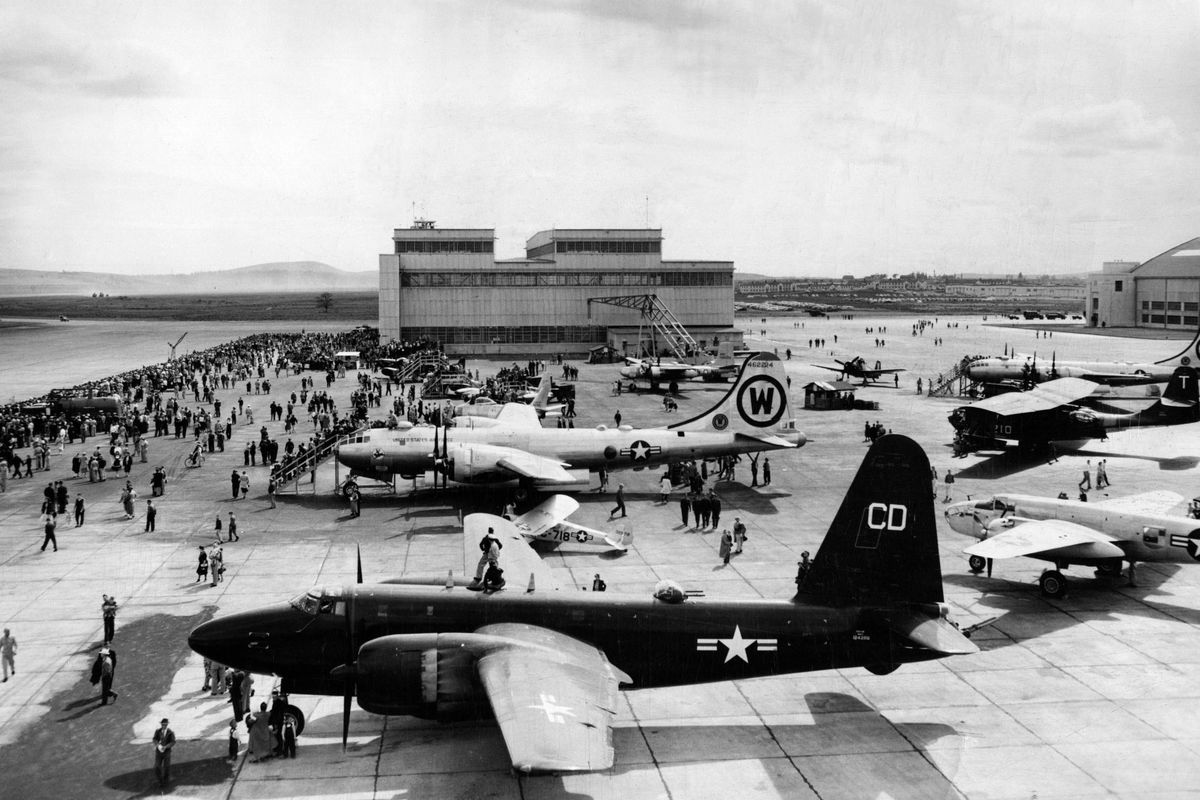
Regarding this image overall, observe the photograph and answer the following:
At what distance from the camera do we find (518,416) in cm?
4941

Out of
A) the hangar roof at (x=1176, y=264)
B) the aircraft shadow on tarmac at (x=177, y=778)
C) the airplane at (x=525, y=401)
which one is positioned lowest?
the aircraft shadow on tarmac at (x=177, y=778)

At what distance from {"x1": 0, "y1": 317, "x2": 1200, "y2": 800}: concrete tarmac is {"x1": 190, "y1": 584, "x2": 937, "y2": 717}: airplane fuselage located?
148cm

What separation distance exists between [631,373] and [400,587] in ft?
227

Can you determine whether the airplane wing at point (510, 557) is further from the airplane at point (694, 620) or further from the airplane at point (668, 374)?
the airplane at point (668, 374)

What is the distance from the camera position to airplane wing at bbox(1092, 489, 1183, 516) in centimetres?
2978

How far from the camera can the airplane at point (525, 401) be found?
5316 centimetres

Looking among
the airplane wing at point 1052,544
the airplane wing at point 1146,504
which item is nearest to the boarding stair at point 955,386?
the airplane wing at point 1146,504

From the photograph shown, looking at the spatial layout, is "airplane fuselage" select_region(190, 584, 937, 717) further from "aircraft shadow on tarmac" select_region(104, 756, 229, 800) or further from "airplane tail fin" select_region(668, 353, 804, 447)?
"airplane tail fin" select_region(668, 353, 804, 447)

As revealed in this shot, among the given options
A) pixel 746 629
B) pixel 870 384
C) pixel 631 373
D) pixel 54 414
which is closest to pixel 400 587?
pixel 746 629

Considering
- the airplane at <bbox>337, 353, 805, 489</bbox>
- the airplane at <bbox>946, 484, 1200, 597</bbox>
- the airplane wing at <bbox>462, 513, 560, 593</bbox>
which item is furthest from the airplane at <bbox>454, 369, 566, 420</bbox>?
the airplane at <bbox>946, 484, 1200, 597</bbox>

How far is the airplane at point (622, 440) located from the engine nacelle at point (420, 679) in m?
23.7

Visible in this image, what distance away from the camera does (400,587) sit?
20.1m

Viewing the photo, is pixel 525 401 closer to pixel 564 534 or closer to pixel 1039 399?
pixel 564 534

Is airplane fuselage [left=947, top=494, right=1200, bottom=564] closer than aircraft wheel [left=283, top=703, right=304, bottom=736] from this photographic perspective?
No
